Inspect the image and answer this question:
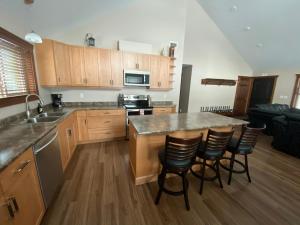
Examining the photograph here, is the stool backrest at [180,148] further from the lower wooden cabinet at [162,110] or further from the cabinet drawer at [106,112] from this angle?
the lower wooden cabinet at [162,110]

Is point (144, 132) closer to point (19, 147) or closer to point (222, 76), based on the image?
point (19, 147)

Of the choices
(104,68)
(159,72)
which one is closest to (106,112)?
(104,68)

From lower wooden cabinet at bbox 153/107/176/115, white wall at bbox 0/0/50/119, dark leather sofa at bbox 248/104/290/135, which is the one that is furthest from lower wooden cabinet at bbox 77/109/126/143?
dark leather sofa at bbox 248/104/290/135

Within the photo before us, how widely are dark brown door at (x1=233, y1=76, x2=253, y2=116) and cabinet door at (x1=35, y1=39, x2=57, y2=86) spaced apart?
7.63m

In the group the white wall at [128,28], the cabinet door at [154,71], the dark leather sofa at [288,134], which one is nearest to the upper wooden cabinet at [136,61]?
the cabinet door at [154,71]

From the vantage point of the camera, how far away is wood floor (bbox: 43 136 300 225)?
1.65 meters

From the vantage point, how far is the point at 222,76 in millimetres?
6414

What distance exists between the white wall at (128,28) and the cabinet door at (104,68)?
383mm

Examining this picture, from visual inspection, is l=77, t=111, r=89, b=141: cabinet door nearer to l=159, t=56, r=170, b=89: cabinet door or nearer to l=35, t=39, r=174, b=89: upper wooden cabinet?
l=35, t=39, r=174, b=89: upper wooden cabinet

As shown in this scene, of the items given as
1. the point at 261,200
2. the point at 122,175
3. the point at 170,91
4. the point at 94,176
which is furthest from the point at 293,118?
the point at 94,176

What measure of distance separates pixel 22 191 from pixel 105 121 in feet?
7.70

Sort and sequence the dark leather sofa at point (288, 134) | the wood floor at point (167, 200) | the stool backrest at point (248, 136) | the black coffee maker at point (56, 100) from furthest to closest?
1. the black coffee maker at point (56, 100)
2. the dark leather sofa at point (288, 134)
3. the stool backrest at point (248, 136)
4. the wood floor at point (167, 200)

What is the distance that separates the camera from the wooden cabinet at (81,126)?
3274mm

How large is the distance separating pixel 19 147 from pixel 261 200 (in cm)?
301
